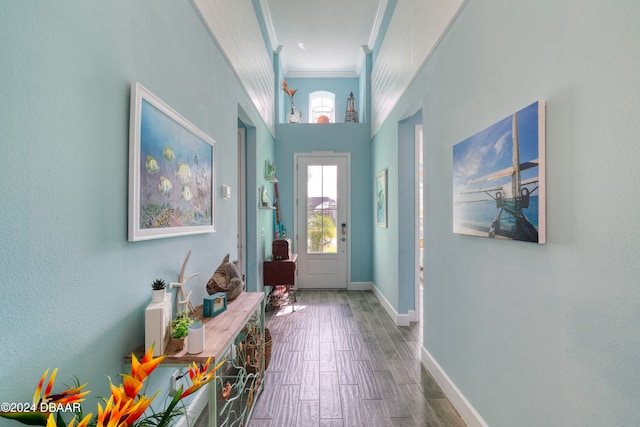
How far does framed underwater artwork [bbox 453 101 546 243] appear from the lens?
4.09 ft

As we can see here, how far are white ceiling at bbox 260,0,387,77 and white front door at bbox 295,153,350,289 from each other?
5.45ft

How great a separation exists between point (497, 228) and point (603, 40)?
826 mm

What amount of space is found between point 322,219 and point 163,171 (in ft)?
12.9

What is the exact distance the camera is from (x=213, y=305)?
1.75 meters

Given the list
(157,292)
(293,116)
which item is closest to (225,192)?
(157,292)

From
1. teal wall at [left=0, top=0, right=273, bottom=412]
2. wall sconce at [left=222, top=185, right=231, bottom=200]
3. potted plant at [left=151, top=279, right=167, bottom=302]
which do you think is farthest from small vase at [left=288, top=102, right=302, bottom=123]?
potted plant at [left=151, top=279, right=167, bottom=302]

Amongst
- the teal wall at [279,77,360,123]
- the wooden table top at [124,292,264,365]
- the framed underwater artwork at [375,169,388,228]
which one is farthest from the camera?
the teal wall at [279,77,360,123]

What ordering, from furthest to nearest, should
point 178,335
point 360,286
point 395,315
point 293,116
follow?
point 293,116 < point 360,286 < point 395,315 < point 178,335

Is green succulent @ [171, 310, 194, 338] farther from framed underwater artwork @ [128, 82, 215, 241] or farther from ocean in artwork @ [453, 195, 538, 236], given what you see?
ocean in artwork @ [453, 195, 538, 236]

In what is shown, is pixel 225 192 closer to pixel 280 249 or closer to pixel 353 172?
pixel 280 249

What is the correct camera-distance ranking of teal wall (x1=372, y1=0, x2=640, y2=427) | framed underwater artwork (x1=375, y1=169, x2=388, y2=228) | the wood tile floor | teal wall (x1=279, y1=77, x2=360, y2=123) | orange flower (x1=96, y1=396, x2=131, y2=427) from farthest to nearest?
teal wall (x1=279, y1=77, x2=360, y2=123), framed underwater artwork (x1=375, y1=169, x2=388, y2=228), the wood tile floor, teal wall (x1=372, y1=0, x2=640, y2=427), orange flower (x1=96, y1=396, x2=131, y2=427)

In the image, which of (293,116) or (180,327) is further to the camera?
(293,116)

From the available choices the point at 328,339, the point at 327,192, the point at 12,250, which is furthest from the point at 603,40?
the point at 327,192

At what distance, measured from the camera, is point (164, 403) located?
1601 millimetres
